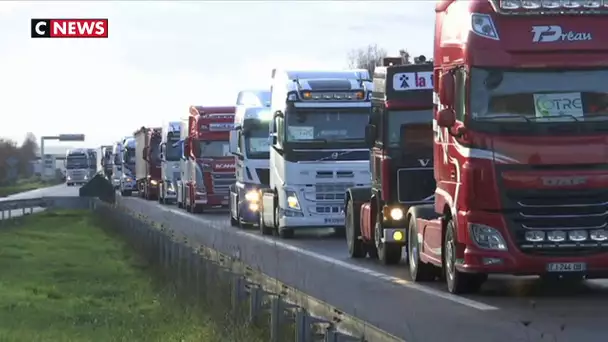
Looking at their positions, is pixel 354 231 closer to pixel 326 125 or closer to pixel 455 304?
pixel 326 125

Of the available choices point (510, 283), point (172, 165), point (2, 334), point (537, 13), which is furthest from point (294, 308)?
point (172, 165)

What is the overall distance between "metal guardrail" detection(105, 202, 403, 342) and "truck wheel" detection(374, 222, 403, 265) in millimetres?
3162

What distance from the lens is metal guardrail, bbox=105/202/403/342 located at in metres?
9.95

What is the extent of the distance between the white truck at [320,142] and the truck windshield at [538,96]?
14.2 m

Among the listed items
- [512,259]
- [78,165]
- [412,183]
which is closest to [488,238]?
[512,259]

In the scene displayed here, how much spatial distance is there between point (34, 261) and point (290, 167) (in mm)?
5543

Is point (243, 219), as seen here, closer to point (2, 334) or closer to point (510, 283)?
point (510, 283)

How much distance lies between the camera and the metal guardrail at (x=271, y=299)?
32.7 feet

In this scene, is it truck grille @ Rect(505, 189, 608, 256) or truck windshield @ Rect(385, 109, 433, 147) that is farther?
truck windshield @ Rect(385, 109, 433, 147)

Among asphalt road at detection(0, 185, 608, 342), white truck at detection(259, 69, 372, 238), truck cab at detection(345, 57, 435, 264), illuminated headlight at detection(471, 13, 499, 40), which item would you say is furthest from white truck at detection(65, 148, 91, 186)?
illuminated headlight at detection(471, 13, 499, 40)

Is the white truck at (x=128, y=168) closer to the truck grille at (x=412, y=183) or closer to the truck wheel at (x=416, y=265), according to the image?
the truck grille at (x=412, y=183)

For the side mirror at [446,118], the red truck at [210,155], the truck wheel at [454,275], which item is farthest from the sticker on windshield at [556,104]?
the red truck at [210,155]

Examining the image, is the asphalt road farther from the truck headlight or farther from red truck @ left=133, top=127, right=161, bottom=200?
red truck @ left=133, top=127, right=161, bottom=200

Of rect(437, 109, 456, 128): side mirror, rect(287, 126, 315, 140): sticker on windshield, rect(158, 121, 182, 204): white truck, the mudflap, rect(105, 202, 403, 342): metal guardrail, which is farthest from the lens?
rect(158, 121, 182, 204): white truck
